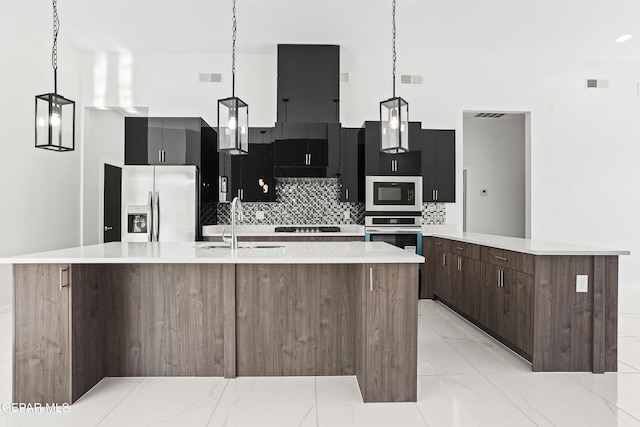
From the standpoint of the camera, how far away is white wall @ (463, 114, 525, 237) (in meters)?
8.50

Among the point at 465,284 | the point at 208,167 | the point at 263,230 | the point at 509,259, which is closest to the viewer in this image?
the point at 509,259

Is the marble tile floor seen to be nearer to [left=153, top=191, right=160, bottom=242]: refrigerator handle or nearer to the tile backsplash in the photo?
[left=153, top=191, right=160, bottom=242]: refrigerator handle

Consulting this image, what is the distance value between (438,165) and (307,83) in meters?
2.14

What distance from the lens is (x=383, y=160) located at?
6.02 metres

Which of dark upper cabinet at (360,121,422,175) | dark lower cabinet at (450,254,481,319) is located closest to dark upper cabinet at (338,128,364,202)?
dark upper cabinet at (360,121,422,175)

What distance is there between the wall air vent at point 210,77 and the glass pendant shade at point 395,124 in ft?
13.4

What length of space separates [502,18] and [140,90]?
4.88 m

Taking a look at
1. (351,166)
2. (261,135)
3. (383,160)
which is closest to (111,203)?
(261,135)

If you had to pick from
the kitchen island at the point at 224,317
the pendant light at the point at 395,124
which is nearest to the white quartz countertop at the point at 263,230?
the kitchen island at the point at 224,317

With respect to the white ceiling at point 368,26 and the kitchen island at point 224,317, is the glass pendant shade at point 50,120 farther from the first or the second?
the white ceiling at point 368,26

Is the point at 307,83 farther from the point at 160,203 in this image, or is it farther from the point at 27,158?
the point at 27,158

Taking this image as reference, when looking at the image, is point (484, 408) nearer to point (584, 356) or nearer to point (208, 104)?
point (584, 356)

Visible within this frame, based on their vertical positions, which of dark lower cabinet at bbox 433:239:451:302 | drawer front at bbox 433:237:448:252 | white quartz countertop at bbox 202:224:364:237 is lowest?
dark lower cabinet at bbox 433:239:451:302

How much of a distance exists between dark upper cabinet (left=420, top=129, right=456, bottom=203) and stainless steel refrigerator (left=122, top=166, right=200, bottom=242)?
312 cm
